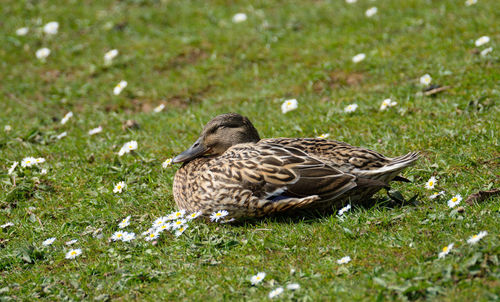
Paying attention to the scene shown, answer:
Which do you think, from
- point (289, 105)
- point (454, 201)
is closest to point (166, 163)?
point (289, 105)

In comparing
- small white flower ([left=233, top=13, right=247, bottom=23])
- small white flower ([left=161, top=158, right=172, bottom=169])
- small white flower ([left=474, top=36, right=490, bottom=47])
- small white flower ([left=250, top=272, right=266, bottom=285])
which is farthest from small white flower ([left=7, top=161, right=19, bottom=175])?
small white flower ([left=474, top=36, right=490, bottom=47])

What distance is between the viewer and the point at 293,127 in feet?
25.1

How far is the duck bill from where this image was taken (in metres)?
6.06

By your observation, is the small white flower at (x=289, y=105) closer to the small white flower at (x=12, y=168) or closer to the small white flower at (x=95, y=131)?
the small white flower at (x=95, y=131)

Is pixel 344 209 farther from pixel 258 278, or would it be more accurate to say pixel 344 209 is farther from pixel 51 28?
pixel 51 28

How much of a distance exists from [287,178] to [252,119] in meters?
3.20

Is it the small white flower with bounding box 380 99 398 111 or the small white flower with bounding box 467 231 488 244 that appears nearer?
the small white flower with bounding box 467 231 488 244

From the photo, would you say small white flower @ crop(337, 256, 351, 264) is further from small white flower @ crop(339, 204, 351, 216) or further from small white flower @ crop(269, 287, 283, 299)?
small white flower @ crop(339, 204, 351, 216)

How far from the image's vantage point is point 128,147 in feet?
24.0

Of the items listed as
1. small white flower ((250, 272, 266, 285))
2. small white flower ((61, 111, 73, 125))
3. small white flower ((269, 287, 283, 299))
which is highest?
small white flower ((269, 287, 283, 299))

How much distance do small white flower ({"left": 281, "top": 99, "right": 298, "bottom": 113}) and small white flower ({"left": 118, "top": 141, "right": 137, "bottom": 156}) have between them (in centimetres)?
212

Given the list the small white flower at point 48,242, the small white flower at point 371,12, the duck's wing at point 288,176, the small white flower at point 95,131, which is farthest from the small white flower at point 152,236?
the small white flower at point 371,12

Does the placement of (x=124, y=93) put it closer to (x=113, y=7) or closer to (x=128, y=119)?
(x=128, y=119)

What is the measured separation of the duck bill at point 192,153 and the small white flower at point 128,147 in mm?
1323
